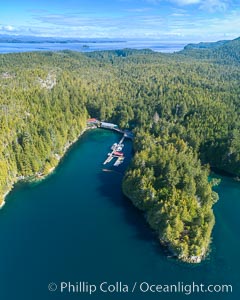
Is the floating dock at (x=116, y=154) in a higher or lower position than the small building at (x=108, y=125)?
lower

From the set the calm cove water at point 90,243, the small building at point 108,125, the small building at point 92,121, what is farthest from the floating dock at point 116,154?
the small building at point 92,121

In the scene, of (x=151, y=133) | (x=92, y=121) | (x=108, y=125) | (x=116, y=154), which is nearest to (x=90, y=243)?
(x=116, y=154)

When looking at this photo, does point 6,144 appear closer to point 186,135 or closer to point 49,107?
point 49,107

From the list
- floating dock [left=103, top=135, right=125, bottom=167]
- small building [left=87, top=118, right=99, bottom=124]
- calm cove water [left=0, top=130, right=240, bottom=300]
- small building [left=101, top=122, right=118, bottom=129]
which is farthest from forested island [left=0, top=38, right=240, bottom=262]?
floating dock [left=103, top=135, right=125, bottom=167]

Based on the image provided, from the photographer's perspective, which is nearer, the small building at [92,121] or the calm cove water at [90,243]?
the calm cove water at [90,243]

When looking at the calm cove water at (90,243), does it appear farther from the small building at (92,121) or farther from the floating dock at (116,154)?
the small building at (92,121)
